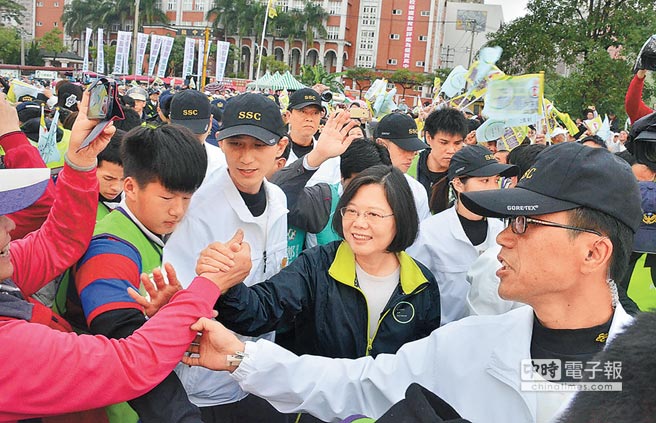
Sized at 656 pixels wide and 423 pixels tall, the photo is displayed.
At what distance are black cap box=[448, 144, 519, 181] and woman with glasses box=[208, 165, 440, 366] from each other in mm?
1076

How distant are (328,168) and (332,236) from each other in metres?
0.41

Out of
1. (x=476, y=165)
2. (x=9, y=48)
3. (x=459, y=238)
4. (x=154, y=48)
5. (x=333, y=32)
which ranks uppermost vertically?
(x=333, y=32)

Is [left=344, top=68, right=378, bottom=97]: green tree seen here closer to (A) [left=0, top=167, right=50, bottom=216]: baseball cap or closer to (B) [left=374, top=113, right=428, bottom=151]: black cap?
(B) [left=374, top=113, right=428, bottom=151]: black cap

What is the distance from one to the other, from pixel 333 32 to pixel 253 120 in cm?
6859

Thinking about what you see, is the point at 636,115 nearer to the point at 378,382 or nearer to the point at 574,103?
the point at 378,382

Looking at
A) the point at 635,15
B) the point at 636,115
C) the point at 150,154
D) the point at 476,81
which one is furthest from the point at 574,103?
the point at 150,154

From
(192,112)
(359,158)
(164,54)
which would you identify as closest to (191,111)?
(192,112)

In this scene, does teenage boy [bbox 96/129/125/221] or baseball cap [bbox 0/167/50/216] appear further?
teenage boy [bbox 96/129/125/221]

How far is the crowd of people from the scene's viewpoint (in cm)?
144

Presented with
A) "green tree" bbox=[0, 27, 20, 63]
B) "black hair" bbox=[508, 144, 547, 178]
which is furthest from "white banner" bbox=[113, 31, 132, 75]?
"green tree" bbox=[0, 27, 20, 63]

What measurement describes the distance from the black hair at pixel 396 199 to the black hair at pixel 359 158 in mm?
889

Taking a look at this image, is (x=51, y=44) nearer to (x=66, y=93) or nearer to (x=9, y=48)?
(x=9, y=48)

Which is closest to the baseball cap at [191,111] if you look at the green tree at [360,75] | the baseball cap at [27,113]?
the baseball cap at [27,113]

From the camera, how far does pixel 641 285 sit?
2.76 meters
